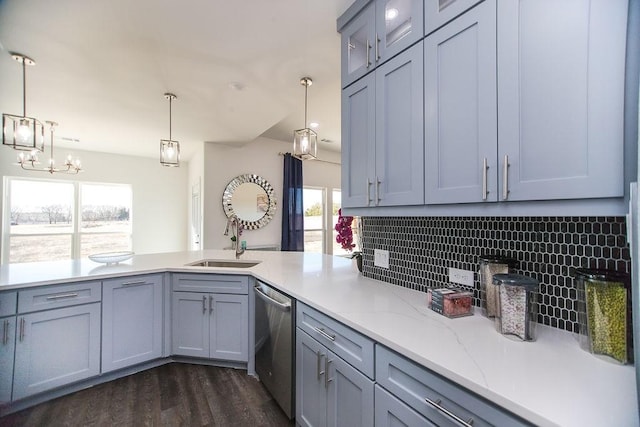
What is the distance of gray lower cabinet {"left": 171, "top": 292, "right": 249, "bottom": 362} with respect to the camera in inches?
91.6

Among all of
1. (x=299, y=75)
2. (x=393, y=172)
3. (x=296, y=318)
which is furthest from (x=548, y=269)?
(x=299, y=75)

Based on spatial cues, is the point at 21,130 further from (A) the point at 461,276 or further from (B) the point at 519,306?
(B) the point at 519,306

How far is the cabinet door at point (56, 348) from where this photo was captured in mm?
1884

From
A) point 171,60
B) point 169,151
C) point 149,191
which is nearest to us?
point 171,60

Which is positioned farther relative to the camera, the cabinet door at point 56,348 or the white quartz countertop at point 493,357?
the cabinet door at point 56,348

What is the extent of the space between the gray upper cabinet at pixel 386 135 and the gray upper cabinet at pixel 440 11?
0.09m

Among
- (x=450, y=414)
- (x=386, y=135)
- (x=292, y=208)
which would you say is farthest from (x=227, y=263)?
(x=292, y=208)

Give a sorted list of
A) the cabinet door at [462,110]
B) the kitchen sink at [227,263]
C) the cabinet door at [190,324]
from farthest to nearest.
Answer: the kitchen sink at [227,263], the cabinet door at [190,324], the cabinet door at [462,110]

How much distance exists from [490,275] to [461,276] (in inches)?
9.0

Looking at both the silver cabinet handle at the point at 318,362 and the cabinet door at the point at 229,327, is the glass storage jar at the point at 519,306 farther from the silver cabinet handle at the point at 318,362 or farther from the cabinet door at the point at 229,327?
the cabinet door at the point at 229,327

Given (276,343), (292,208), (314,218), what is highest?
(292,208)

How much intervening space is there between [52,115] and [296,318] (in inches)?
161

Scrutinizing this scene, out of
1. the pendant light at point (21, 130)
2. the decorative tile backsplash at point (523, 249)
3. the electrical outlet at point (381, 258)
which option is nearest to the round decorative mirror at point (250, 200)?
the pendant light at point (21, 130)

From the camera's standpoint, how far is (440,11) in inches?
48.8
